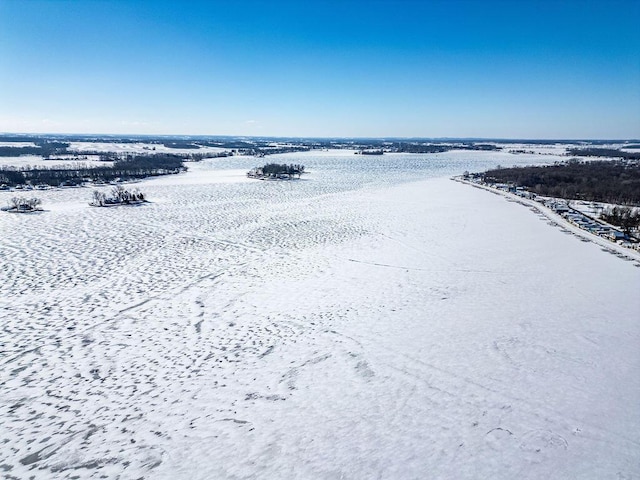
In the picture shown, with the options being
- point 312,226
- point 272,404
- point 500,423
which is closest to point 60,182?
point 312,226

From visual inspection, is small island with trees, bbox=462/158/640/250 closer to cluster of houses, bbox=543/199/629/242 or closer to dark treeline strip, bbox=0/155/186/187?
cluster of houses, bbox=543/199/629/242

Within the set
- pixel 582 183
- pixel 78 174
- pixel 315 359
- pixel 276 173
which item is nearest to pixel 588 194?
pixel 582 183

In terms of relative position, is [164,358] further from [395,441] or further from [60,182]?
[60,182]

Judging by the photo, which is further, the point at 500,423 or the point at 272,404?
the point at 272,404

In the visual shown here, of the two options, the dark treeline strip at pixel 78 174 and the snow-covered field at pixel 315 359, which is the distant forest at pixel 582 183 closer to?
the snow-covered field at pixel 315 359

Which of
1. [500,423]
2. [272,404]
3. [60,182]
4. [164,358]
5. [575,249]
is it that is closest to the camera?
[500,423]

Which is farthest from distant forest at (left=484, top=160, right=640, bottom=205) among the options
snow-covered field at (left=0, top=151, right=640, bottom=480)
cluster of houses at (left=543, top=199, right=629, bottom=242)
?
snow-covered field at (left=0, top=151, right=640, bottom=480)
